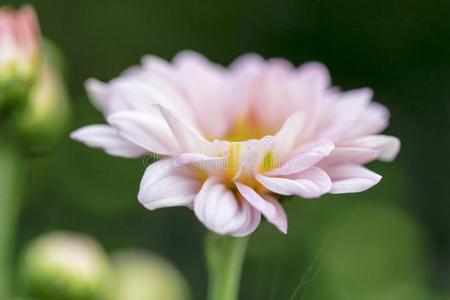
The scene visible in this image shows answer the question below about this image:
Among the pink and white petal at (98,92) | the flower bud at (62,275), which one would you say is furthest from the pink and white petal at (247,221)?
the flower bud at (62,275)

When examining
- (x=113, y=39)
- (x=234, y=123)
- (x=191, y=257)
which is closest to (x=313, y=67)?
(x=234, y=123)

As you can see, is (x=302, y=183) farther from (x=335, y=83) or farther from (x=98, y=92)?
(x=335, y=83)

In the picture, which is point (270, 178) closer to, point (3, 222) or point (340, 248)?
point (3, 222)

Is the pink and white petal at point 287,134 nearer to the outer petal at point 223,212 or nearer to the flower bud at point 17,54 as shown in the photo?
the outer petal at point 223,212

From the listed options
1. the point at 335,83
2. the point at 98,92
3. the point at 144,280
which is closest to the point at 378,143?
the point at 98,92

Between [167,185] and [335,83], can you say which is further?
[335,83]

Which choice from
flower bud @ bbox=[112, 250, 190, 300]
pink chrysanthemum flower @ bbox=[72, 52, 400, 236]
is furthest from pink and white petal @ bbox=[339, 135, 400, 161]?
flower bud @ bbox=[112, 250, 190, 300]
